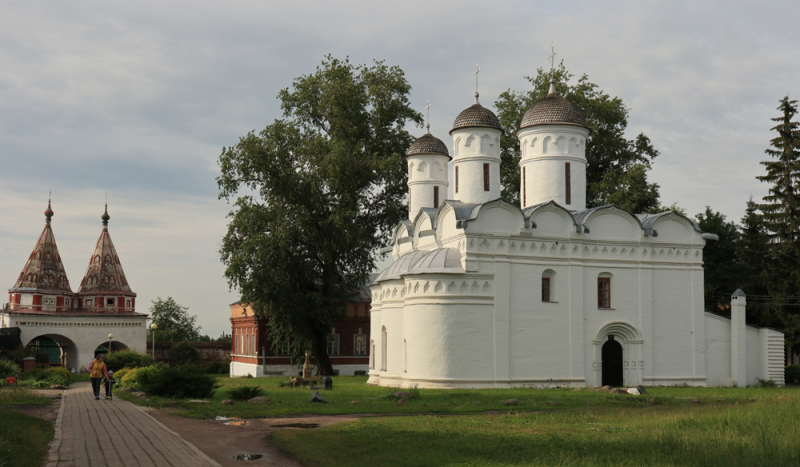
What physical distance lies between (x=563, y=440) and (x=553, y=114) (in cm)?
1898

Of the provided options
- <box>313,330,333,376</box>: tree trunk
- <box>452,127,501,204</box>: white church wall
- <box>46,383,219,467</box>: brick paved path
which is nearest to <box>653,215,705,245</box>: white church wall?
<box>452,127,501,204</box>: white church wall

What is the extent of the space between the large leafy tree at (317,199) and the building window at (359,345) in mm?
4461

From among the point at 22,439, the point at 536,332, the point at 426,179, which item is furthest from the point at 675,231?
the point at 22,439

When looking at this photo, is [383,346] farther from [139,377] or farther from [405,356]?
[139,377]

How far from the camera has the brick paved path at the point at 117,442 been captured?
9.70m

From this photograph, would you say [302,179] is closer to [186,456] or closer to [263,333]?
[263,333]

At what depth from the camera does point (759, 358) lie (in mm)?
28234

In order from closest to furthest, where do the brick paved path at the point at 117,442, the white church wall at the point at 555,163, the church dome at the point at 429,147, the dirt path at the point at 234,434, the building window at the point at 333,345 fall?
1. the brick paved path at the point at 117,442
2. the dirt path at the point at 234,434
3. the white church wall at the point at 555,163
4. the church dome at the point at 429,147
5. the building window at the point at 333,345

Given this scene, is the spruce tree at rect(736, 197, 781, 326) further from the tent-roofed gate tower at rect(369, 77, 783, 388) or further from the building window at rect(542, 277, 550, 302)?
the building window at rect(542, 277, 550, 302)

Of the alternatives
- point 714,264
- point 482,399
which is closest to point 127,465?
point 482,399

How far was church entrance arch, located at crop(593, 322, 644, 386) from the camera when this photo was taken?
26.5 meters

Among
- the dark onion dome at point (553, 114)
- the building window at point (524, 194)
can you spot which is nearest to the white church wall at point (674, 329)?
the building window at point (524, 194)

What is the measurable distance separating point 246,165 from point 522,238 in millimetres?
13061

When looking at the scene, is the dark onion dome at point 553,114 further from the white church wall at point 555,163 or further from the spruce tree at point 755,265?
the spruce tree at point 755,265
